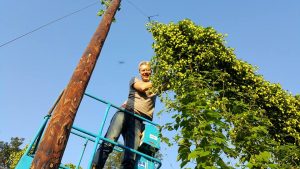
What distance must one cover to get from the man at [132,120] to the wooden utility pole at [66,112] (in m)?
1.60

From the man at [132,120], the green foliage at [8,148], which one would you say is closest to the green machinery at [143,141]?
the man at [132,120]

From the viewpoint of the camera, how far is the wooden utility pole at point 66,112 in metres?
3.80

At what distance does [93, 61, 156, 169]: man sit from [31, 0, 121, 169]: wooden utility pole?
1.60 metres

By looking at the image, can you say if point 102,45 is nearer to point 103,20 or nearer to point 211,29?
point 103,20

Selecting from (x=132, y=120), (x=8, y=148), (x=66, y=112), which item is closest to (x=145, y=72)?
(x=132, y=120)

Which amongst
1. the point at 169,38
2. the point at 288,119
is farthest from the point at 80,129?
the point at 288,119

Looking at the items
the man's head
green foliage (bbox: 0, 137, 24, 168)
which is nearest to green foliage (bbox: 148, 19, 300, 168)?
the man's head

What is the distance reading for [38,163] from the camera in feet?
12.2

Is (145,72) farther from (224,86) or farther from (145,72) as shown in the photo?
(224,86)

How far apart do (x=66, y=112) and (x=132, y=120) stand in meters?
2.55

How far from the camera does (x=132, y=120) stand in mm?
6727

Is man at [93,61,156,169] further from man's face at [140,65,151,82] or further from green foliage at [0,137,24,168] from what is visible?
green foliage at [0,137,24,168]

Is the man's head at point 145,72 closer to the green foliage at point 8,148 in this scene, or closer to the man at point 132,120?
the man at point 132,120

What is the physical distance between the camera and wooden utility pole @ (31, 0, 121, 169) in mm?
3803
